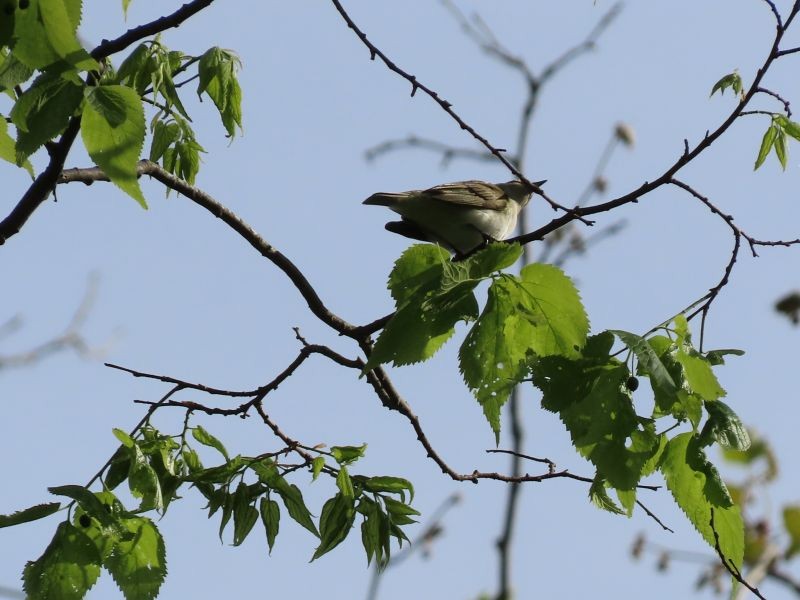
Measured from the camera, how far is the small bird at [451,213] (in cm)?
612

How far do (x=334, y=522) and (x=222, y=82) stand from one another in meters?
1.55

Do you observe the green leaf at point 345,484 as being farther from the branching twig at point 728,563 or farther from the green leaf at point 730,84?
the green leaf at point 730,84

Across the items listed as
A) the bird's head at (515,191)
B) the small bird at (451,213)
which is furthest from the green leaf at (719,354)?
the bird's head at (515,191)

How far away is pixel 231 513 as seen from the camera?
3.11m

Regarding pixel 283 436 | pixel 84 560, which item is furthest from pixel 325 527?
pixel 84 560

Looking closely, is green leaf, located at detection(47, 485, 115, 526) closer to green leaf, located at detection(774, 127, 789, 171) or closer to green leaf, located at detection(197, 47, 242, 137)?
green leaf, located at detection(197, 47, 242, 137)

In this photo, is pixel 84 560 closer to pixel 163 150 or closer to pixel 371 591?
pixel 371 591

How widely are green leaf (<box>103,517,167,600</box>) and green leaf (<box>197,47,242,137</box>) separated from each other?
1433mm

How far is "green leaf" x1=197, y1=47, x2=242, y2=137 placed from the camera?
3.36 metres

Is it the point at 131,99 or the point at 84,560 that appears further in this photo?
the point at 84,560

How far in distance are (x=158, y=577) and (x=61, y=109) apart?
4.93ft

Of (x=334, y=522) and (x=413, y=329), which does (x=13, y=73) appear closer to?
(x=413, y=329)

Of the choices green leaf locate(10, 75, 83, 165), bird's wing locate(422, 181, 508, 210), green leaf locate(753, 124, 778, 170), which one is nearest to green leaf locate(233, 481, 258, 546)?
green leaf locate(10, 75, 83, 165)

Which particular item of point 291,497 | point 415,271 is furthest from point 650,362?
point 291,497
